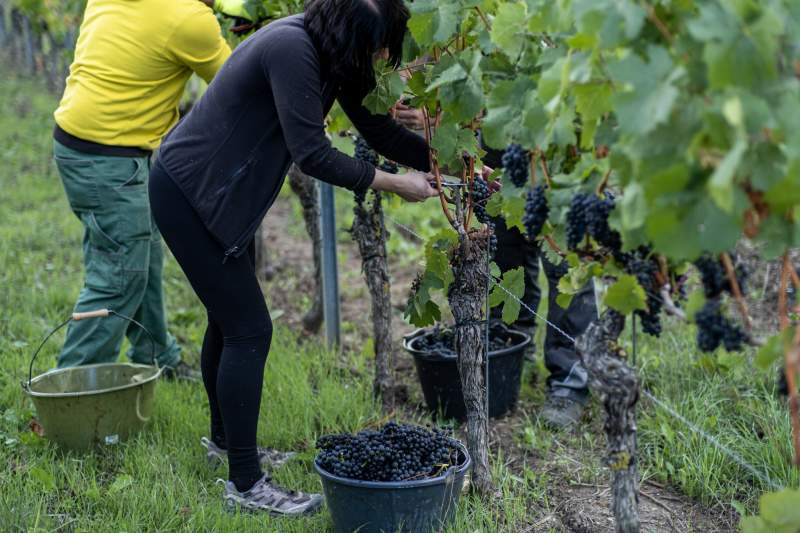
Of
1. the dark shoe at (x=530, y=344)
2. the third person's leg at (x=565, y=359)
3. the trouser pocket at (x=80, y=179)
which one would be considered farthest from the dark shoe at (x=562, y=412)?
the trouser pocket at (x=80, y=179)

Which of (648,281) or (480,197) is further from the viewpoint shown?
(480,197)

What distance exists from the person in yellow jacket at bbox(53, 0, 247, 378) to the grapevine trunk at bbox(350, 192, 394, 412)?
0.86 meters

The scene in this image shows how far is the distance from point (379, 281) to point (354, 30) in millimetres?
1514

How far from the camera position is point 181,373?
13.6 feet

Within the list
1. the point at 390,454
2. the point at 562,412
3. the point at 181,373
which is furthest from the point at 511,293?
the point at 181,373

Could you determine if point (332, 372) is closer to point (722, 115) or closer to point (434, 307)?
point (434, 307)

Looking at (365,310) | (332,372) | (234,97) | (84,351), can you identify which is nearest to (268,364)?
(332,372)

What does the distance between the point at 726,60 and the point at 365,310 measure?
162 inches

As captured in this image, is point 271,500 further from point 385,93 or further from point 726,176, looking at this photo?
point 726,176

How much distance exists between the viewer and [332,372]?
398cm

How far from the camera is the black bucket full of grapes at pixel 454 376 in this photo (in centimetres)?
358

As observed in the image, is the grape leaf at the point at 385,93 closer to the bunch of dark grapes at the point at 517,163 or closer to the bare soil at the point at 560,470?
the bunch of dark grapes at the point at 517,163

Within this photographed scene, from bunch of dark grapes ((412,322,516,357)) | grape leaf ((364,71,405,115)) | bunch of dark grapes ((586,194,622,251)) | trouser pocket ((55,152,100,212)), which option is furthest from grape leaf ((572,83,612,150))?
trouser pocket ((55,152,100,212))

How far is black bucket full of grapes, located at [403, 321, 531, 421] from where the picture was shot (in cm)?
358
